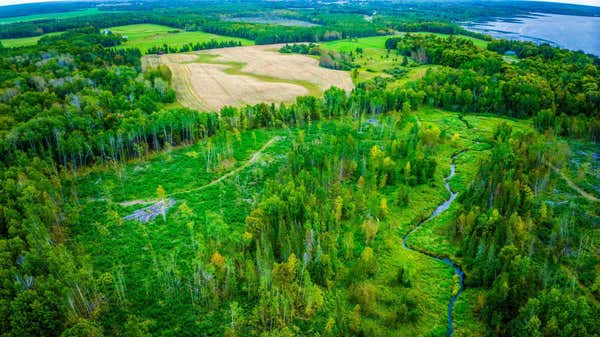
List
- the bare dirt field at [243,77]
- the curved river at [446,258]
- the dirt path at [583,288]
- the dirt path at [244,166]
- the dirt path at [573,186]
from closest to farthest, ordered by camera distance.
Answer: the dirt path at [583,288] < the curved river at [446,258] < the dirt path at [573,186] < the dirt path at [244,166] < the bare dirt field at [243,77]

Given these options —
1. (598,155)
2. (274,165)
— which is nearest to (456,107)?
(598,155)

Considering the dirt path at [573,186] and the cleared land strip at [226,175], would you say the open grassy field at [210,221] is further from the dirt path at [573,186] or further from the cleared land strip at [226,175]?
the dirt path at [573,186]

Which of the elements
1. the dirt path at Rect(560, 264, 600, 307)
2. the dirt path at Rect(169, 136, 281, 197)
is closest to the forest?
the dirt path at Rect(560, 264, 600, 307)

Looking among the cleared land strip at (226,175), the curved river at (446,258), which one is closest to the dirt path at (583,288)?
the curved river at (446,258)

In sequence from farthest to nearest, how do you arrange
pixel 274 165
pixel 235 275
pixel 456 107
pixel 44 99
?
pixel 456 107
pixel 44 99
pixel 274 165
pixel 235 275

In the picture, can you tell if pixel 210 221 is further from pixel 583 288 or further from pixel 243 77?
pixel 243 77

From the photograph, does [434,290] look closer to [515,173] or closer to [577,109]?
[515,173]
